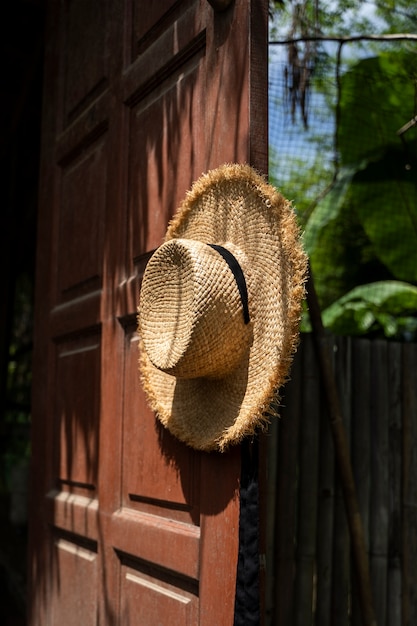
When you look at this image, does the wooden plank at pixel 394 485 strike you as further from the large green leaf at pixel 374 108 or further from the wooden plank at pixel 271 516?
the large green leaf at pixel 374 108

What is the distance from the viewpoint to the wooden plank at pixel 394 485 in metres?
2.55

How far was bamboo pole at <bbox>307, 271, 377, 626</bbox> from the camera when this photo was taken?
239cm

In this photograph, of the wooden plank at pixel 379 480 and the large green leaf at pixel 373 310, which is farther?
the large green leaf at pixel 373 310

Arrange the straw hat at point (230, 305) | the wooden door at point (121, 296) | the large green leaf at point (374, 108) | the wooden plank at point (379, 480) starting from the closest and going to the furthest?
the straw hat at point (230, 305)
the wooden door at point (121, 296)
the wooden plank at point (379, 480)
the large green leaf at point (374, 108)

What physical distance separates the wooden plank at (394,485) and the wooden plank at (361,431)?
90 millimetres

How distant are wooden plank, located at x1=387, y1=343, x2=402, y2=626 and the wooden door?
88cm

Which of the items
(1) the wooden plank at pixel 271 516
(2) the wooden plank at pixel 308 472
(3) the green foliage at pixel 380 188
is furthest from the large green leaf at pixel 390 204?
(1) the wooden plank at pixel 271 516

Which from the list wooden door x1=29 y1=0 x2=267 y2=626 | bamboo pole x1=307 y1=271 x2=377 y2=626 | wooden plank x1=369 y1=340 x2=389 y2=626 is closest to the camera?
wooden door x1=29 y1=0 x2=267 y2=626

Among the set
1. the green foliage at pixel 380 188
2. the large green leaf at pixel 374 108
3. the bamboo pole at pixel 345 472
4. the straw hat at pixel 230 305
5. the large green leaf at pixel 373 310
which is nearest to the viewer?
the straw hat at pixel 230 305

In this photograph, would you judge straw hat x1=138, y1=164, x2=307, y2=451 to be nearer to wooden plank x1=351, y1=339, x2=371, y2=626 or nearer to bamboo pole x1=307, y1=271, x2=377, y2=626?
bamboo pole x1=307, y1=271, x2=377, y2=626

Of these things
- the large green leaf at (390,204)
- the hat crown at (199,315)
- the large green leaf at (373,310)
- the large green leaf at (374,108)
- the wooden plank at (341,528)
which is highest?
the large green leaf at (374,108)

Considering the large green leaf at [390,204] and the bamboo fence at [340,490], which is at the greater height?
the large green leaf at [390,204]

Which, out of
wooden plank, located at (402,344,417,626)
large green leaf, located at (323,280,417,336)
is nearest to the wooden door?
wooden plank, located at (402,344,417,626)

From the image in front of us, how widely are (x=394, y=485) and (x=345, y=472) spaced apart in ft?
0.94
